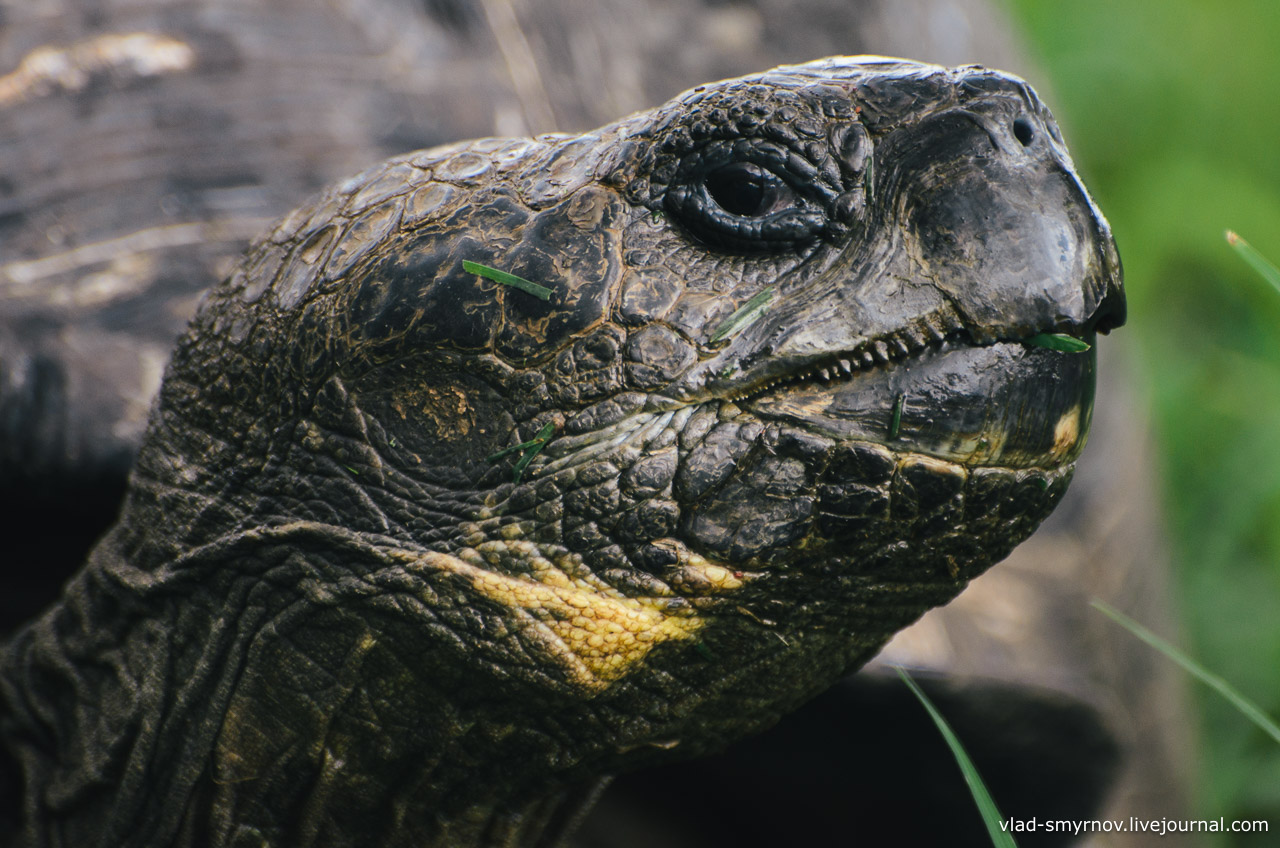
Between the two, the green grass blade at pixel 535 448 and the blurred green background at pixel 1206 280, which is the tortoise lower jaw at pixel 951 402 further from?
the blurred green background at pixel 1206 280

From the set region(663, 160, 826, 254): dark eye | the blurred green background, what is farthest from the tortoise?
A: the blurred green background

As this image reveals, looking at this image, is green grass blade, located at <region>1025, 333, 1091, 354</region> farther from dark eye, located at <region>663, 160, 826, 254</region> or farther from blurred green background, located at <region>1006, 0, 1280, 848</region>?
blurred green background, located at <region>1006, 0, 1280, 848</region>

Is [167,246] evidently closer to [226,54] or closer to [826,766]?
[226,54]

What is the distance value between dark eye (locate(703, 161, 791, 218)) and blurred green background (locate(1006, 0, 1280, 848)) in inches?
111

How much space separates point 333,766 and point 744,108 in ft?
3.06

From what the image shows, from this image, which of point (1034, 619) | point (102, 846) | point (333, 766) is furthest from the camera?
point (1034, 619)

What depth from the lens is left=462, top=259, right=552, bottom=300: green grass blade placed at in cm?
125

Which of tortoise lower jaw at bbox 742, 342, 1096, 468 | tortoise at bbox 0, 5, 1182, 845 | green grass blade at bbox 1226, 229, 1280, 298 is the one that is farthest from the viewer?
tortoise at bbox 0, 5, 1182, 845

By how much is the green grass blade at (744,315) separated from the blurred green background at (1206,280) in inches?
109

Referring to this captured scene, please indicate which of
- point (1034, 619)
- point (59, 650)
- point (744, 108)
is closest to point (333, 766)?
point (59, 650)

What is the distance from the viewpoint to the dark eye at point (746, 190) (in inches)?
48.5

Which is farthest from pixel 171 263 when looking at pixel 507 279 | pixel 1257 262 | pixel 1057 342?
pixel 1257 262

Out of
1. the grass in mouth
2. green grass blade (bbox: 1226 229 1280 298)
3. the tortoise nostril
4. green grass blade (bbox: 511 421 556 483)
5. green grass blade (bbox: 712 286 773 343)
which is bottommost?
the grass in mouth

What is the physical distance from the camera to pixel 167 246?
7.56 ft
